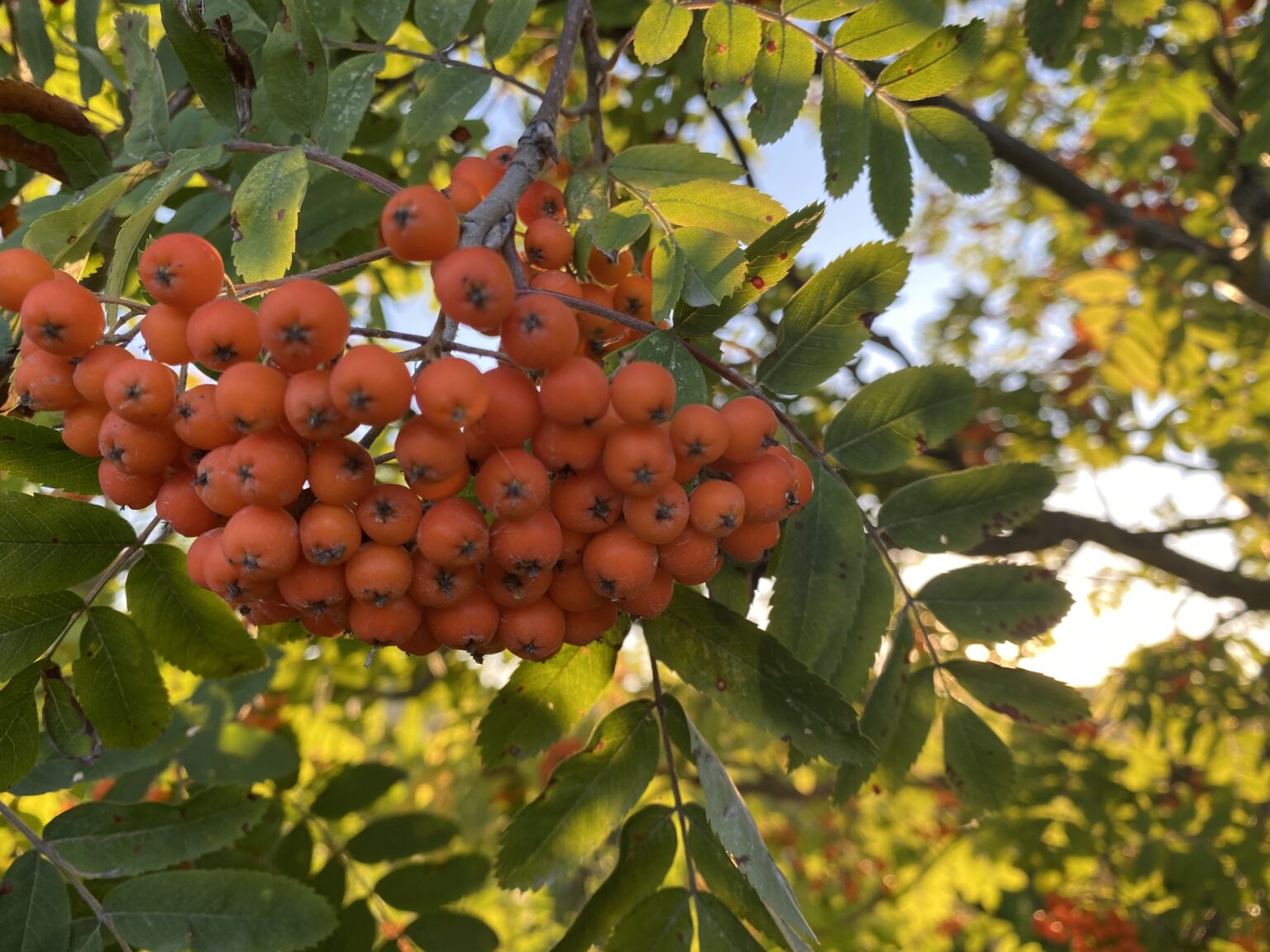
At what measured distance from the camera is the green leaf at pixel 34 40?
2.08 m

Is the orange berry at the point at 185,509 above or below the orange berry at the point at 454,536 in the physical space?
below

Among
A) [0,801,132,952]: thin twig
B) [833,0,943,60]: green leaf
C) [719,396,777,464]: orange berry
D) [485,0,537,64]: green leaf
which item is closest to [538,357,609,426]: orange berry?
[719,396,777,464]: orange berry

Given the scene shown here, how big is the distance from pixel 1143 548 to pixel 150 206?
4678 millimetres

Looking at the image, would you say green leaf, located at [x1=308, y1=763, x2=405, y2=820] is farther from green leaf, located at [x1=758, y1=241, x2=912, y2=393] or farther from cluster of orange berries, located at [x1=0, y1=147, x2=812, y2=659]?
green leaf, located at [x1=758, y1=241, x2=912, y2=393]

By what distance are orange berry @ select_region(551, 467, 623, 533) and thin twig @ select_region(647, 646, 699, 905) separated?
57 cm

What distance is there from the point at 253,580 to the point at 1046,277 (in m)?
6.60

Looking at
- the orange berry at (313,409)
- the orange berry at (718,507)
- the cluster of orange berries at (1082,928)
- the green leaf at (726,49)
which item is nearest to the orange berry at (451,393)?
the orange berry at (313,409)

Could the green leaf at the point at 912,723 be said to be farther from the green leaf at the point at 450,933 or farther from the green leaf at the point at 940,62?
the green leaf at the point at 940,62

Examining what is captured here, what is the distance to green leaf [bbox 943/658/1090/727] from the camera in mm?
1819

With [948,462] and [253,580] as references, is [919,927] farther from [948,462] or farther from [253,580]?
[253,580]

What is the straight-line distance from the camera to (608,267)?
5.52 ft

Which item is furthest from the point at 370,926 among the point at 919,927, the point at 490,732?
the point at 919,927

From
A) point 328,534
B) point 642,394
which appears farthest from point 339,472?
point 642,394

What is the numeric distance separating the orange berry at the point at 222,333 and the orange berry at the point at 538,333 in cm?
35
